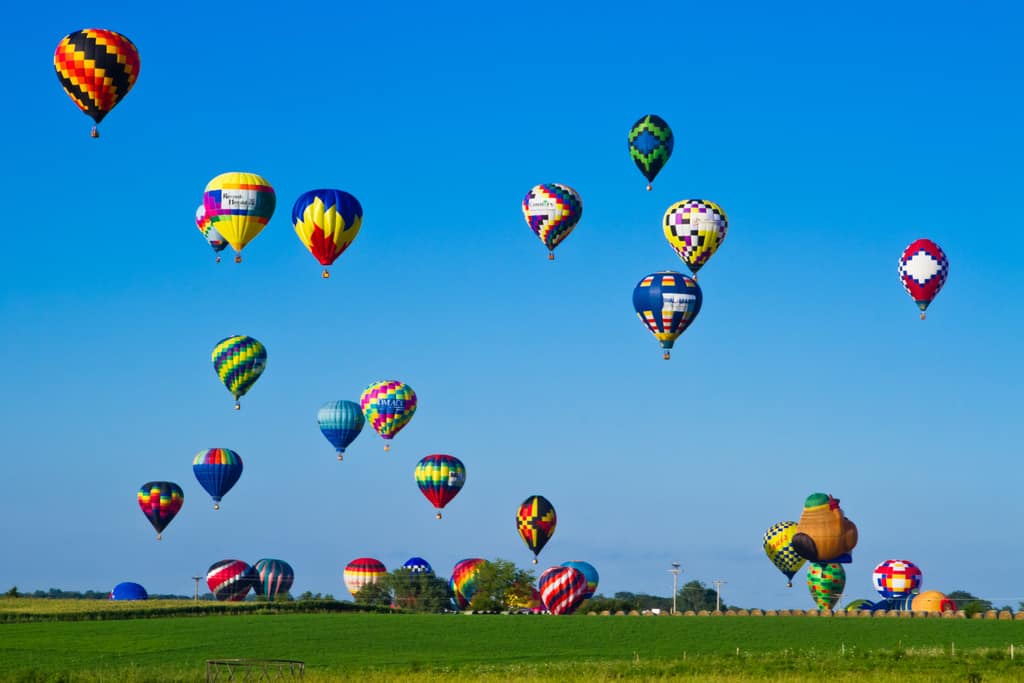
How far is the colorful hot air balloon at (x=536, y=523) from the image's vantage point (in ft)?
310

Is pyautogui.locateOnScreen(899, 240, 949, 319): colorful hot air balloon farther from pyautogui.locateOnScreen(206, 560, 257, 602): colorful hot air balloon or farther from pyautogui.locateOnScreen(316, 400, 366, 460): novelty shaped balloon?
pyautogui.locateOnScreen(206, 560, 257, 602): colorful hot air balloon

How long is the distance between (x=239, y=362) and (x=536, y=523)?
74.8 feet

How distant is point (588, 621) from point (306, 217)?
78.6 ft

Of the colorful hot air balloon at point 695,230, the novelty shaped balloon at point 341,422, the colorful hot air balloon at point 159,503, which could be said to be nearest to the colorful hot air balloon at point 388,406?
the novelty shaped balloon at point 341,422

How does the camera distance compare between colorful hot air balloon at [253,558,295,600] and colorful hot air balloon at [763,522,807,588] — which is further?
colorful hot air balloon at [253,558,295,600]

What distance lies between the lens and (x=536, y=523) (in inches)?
3728

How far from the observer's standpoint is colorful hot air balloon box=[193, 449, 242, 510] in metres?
87.9

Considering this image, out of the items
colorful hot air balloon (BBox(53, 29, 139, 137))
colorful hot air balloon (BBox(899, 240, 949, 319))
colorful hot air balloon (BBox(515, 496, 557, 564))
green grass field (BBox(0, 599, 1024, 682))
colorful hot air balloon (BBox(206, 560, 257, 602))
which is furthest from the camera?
colorful hot air balloon (BBox(206, 560, 257, 602))

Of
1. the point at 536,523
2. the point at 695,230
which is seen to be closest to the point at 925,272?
the point at 695,230

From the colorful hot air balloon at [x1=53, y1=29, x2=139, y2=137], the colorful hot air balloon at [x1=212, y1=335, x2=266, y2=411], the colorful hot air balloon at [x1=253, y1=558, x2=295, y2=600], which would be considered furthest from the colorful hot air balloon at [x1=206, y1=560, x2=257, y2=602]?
the colorful hot air balloon at [x1=53, y1=29, x2=139, y2=137]

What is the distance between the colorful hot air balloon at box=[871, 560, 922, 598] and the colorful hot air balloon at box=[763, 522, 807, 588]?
292 inches

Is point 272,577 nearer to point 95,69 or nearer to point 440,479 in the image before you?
point 440,479

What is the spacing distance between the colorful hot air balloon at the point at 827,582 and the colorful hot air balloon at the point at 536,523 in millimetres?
14972

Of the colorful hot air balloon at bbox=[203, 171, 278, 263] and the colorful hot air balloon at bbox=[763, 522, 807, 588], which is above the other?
the colorful hot air balloon at bbox=[203, 171, 278, 263]
